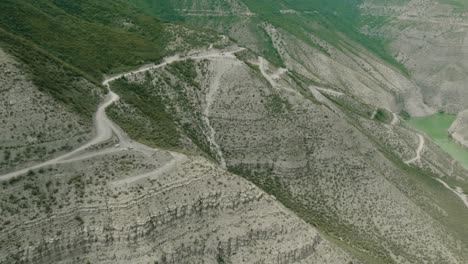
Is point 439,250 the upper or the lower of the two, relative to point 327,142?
lower

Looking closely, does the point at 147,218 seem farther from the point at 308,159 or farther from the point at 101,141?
the point at 308,159

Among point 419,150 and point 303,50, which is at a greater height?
point 419,150

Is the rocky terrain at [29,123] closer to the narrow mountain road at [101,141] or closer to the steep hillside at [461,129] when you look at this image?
the narrow mountain road at [101,141]

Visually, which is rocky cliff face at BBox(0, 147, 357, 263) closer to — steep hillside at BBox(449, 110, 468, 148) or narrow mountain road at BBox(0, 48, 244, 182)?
narrow mountain road at BBox(0, 48, 244, 182)

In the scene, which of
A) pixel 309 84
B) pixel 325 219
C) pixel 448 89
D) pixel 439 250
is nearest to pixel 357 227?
pixel 325 219

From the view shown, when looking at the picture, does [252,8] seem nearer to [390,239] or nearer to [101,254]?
[390,239]

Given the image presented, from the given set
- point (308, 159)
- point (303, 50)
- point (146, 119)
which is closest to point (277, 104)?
point (308, 159)

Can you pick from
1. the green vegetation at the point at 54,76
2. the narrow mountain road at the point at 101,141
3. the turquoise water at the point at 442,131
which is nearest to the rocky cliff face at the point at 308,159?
the narrow mountain road at the point at 101,141
